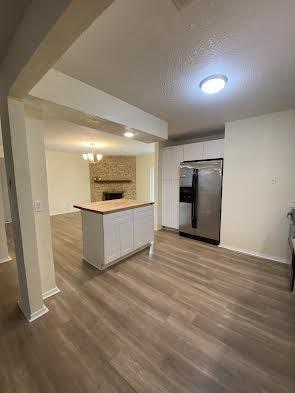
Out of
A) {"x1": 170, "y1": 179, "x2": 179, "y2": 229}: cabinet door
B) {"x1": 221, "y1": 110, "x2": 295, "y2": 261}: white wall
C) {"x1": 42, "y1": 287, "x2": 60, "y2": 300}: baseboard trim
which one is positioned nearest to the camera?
{"x1": 42, "y1": 287, "x2": 60, "y2": 300}: baseboard trim

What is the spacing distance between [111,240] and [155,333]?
4.44 feet

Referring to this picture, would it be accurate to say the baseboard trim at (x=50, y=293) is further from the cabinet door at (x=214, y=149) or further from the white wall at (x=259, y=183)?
the cabinet door at (x=214, y=149)

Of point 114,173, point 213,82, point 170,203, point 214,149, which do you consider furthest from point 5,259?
point 114,173

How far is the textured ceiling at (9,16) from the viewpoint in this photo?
0.97 m

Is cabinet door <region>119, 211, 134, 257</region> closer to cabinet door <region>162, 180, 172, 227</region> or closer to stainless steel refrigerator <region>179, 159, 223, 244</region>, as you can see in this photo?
stainless steel refrigerator <region>179, 159, 223, 244</region>

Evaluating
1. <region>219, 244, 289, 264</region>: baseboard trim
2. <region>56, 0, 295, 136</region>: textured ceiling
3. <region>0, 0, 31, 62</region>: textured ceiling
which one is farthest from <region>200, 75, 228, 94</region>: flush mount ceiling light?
<region>219, 244, 289, 264</region>: baseboard trim

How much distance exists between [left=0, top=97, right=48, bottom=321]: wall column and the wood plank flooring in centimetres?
24

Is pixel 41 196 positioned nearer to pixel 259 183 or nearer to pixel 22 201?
pixel 22 201

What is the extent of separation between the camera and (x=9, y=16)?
3.45 ft

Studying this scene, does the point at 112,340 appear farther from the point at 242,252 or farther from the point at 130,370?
the point at 242,252

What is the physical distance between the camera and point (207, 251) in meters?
3.23

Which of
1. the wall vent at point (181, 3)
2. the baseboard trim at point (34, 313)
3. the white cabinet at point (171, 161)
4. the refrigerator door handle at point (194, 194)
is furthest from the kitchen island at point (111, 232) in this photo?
the wall vent at point (181, 3)

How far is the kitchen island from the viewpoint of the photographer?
254cm

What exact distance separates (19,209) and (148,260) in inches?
80.5
